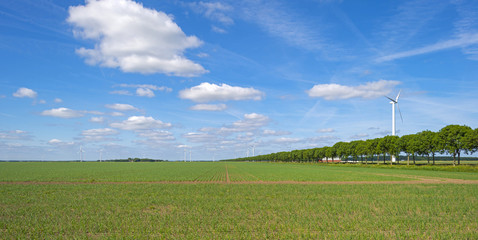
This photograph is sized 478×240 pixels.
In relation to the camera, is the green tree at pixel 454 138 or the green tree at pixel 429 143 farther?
the green tree at pixel 429 143

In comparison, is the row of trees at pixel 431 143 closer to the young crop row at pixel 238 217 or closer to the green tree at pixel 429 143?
the green tree at pixel 429 143

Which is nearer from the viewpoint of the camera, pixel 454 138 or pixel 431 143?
pixel 454 138

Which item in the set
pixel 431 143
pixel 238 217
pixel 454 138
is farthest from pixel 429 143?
pixel 238 217

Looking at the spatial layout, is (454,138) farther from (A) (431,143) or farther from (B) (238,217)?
(B) (238,217)

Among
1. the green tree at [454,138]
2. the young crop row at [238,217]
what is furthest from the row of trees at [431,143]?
the young crop row at [238,217]

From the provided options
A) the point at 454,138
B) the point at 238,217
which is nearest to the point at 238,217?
the point at 238,217

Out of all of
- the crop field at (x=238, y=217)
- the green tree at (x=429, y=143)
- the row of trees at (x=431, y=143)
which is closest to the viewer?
the crop field at (x=238, y=217)

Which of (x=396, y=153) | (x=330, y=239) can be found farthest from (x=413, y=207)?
(x=396, y=153)

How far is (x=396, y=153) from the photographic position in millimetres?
116562

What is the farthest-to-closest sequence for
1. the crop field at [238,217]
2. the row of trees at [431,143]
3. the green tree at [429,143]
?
the green tree at [429,143] < the row of trees at [431,143] < the crop field at [238,217]

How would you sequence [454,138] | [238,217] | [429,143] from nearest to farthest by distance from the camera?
1. [238,217]
2. [454,138]
3. [429,143]

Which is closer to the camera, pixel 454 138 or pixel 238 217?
pixel 238 217

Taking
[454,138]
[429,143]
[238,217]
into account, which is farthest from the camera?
[429,143]

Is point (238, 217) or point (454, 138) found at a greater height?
point (454, 138)
